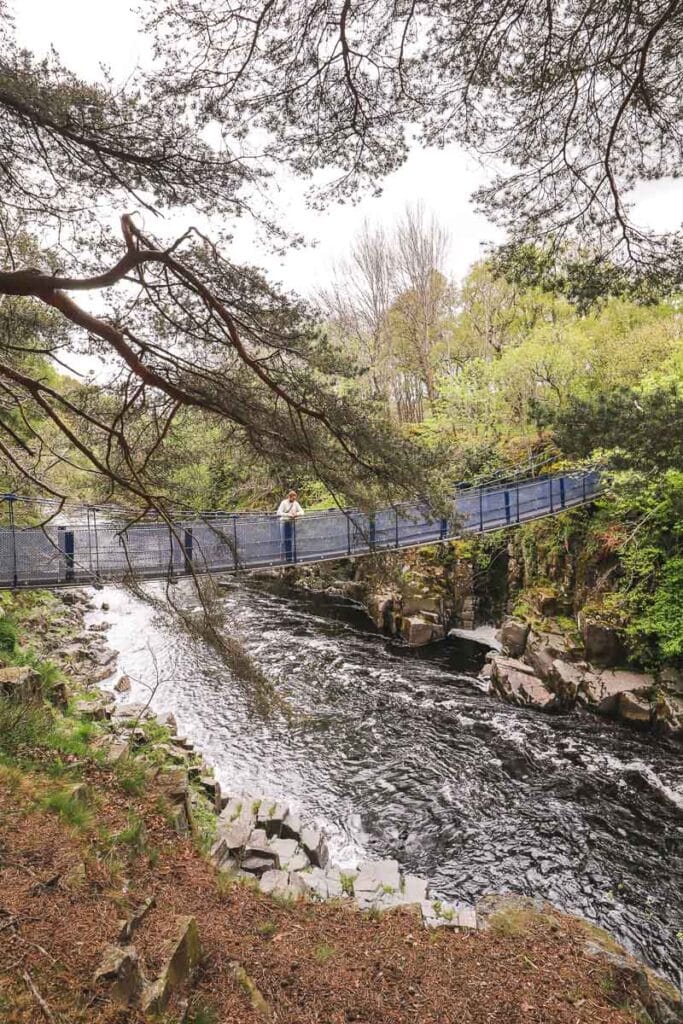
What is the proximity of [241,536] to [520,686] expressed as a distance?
5.23 meters

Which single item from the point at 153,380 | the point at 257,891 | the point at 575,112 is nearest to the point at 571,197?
the point at 575,112

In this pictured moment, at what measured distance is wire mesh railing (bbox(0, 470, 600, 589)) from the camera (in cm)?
666

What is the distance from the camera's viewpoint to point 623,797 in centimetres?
556

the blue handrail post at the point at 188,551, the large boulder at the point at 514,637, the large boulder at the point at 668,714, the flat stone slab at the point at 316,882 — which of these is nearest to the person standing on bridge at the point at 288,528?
the blue handrail post at the point at 188,551

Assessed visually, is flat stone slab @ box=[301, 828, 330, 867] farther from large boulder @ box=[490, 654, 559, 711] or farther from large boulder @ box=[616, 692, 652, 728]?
large boulder @ box=[616, 692, 652, 728]

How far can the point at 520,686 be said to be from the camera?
7.73 m

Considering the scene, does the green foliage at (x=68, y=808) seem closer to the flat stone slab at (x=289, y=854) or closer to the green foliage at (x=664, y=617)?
the flat stone slab at (x=289, y=854)

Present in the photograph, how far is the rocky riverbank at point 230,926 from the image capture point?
241 cm

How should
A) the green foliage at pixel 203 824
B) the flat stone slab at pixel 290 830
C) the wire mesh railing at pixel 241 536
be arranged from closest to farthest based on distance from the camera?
1. the green foliage at pixel 203 824
2. the flat stone slab at pixel 290 830
3. the wire mesh railing at pixel 241 536

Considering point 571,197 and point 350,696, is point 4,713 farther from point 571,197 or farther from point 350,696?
point 571,197

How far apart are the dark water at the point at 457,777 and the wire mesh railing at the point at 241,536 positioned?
6.39ft

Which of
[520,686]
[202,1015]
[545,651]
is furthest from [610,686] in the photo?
[202,1015]

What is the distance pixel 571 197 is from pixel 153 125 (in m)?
2.68

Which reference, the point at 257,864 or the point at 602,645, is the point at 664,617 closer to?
the point at 602,645
